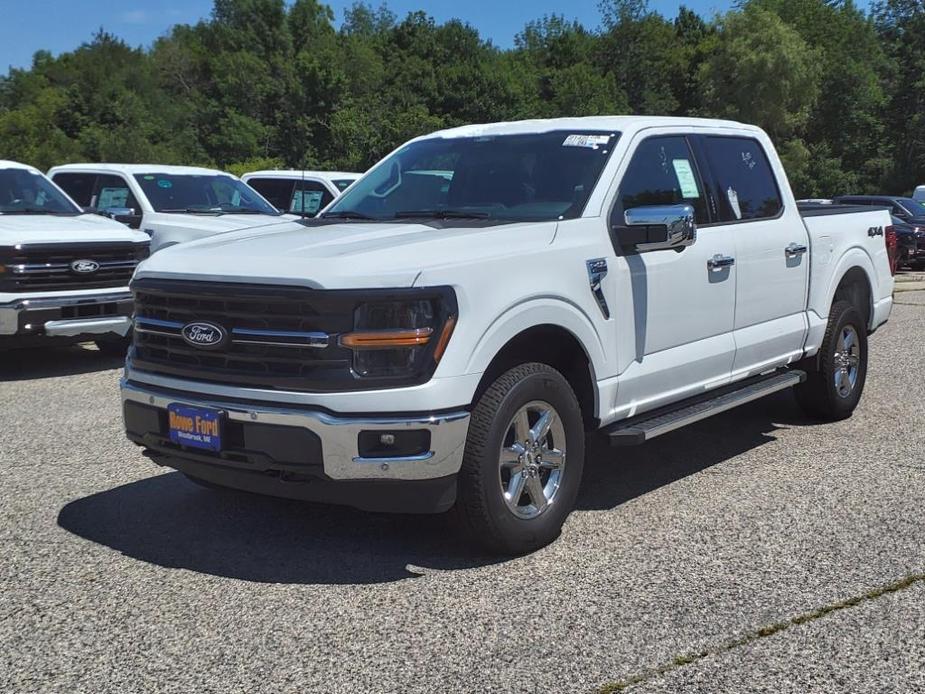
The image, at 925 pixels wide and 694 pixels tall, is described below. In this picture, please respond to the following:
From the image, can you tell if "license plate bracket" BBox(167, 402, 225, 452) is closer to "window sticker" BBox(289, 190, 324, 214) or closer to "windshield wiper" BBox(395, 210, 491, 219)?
"windshield wiper" BBox(395, 210, 491, 219)

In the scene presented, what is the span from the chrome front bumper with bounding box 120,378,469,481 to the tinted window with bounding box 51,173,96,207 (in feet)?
30.8

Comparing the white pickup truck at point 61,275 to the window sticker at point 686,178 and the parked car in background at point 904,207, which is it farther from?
the parked car in background at point 904,207

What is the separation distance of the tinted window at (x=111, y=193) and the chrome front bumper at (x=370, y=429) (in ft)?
29.2

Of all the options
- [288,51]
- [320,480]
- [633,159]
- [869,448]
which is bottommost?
[869,448]

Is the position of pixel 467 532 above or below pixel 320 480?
below

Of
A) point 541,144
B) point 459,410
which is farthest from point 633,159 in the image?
point 459,410

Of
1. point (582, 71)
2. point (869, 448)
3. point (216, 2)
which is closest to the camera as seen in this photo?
point (869, 448)

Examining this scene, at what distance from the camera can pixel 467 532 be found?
443cm

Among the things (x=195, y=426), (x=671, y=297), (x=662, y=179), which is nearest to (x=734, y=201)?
(x=662, y=179)

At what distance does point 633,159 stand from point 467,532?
2.19m

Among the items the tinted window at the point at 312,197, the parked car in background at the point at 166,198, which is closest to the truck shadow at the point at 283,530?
the parked car in background at the point at 166,198

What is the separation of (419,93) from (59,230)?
5733 cm

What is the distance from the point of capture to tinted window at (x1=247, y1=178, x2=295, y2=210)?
15945 millimetres

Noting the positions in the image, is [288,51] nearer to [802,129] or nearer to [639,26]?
[639,26]
